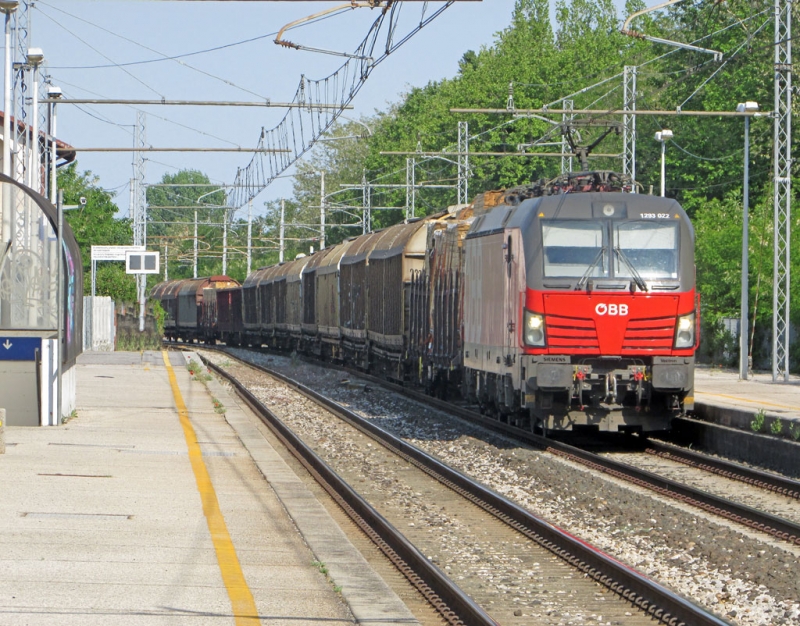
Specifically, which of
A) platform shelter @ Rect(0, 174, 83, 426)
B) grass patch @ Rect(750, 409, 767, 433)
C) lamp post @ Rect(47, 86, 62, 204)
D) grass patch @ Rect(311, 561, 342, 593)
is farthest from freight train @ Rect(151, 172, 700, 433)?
lamp post @ Rect(47, 86, 62, 204)

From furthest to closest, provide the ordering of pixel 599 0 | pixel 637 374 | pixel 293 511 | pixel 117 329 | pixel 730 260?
pixel 599 0, pixel 117 329, pixel 730 260, pixel 637 374, pixel 293 511

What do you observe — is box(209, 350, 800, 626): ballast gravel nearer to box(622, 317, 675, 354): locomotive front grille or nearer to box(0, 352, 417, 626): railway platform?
box(622, 317, 675, 354): locomotive front grille

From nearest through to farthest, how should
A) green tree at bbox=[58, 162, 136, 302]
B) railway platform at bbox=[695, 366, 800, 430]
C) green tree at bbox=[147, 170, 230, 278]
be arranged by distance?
railway platform at bbox=[695, 366, 800, 430], green tree at bbox=[58, 162, 136, 302], green tree at bbox=[147, 170, 230, 278]

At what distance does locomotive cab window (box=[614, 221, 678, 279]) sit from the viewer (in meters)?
15.4

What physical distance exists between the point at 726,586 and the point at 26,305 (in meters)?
10.9

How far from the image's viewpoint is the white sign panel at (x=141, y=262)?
3888 cm

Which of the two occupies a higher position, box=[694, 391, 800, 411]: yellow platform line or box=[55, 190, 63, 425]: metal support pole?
box=[55, 190, 63, 425]: metal support pole

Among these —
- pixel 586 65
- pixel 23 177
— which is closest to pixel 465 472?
pixel 23 177

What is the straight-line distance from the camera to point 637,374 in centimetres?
1527

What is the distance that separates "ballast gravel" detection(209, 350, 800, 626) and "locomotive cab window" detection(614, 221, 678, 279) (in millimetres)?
2585

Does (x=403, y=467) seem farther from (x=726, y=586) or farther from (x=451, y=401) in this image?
(x=451, y=401)

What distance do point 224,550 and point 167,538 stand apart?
587 millimetres

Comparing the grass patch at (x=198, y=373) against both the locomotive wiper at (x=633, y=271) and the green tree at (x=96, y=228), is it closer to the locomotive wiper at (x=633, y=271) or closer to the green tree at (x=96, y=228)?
the locomotive wiper at (x=633, y=271)

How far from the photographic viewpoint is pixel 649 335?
1534cm
